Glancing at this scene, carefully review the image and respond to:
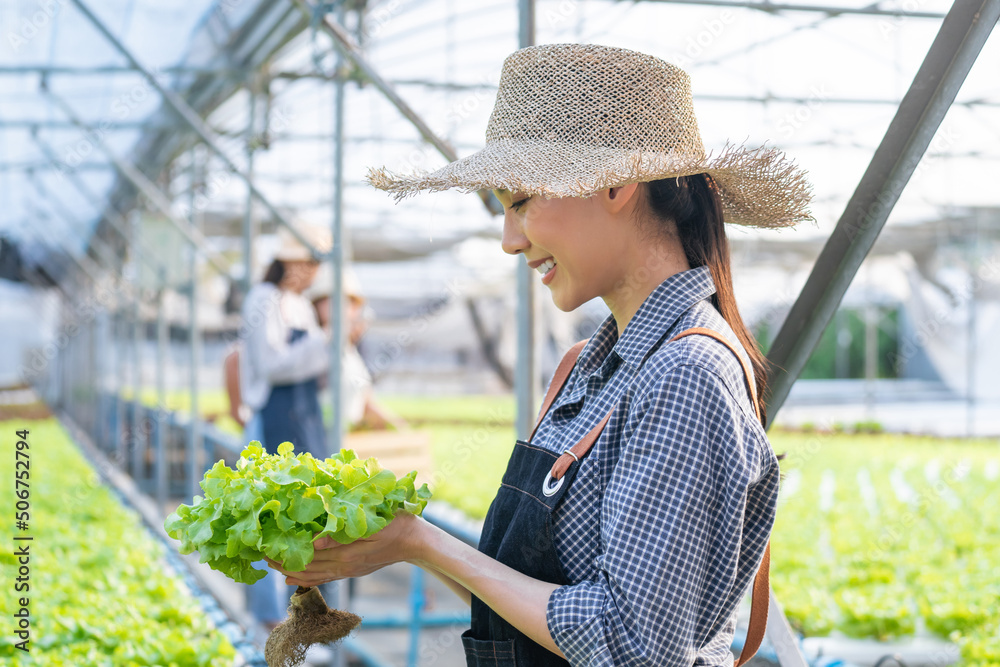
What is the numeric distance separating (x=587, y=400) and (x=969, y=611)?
8.14ft

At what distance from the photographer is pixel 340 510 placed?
112 centimetres

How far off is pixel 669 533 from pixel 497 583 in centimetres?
24

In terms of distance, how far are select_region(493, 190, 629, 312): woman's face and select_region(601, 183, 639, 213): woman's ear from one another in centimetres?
1

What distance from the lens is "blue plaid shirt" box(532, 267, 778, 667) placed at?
95 cm

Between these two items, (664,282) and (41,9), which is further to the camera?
(41,9)

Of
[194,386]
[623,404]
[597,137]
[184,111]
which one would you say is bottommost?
[194,386]

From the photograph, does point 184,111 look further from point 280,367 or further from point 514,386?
point 514,386

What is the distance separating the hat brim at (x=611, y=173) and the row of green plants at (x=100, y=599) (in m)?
1.36

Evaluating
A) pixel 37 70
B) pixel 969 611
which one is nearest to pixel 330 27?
pixel 969 611

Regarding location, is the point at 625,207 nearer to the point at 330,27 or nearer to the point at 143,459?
the point at 330,27

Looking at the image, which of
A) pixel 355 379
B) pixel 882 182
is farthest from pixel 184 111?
pixel 882 182

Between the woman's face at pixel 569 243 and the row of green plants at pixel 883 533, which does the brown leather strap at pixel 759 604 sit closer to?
the row of green plants at pixel 883 533

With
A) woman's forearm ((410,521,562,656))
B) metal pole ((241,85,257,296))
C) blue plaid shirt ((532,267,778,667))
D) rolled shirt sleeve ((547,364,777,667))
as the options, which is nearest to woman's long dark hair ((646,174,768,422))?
blue plaid shirt ((532,267,778,667))

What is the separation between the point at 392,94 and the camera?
2.23 metres
